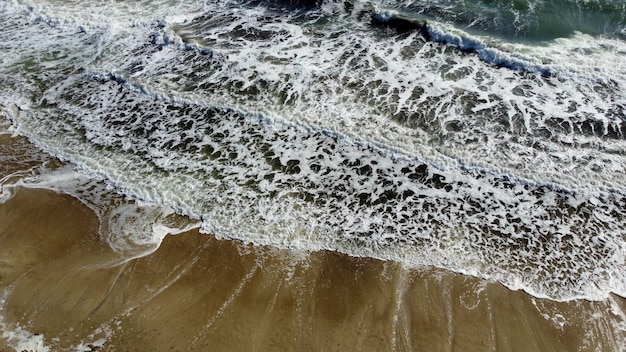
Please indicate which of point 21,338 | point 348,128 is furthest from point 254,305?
point 348,128

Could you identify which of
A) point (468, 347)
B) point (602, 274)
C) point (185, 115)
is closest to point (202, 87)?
point (185, 115)

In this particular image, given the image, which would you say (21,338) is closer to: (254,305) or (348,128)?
(254,305)

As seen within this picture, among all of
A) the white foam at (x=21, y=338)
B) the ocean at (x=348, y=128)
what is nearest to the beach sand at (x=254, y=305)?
the white foam at (x=21, y=338)

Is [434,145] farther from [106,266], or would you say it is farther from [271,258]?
[106,266]

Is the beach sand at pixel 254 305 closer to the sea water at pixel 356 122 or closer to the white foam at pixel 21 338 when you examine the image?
the white foam at pixel 21 338

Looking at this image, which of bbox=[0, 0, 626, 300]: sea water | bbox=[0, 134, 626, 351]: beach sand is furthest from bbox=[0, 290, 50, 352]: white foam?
bbox=[0, 0, 626, 300]: sea water

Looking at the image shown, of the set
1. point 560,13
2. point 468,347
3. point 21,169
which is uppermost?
point 560,13
